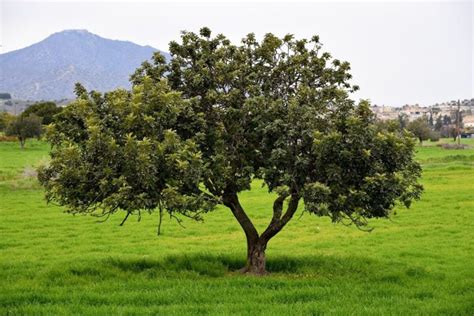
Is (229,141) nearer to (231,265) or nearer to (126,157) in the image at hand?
(126,157)

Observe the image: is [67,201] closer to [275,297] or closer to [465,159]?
[275,297]

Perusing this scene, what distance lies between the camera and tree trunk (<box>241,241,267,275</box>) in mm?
19500

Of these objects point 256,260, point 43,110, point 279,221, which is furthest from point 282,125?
point 43,110

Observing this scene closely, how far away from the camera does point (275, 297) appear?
15805 mm

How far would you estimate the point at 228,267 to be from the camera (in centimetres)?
2055

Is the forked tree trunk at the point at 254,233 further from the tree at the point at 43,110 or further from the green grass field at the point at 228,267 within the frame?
the tree at the point at 43,110

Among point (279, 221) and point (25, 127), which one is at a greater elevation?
point (25, 127)

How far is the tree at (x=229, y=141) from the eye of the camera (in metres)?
15.6

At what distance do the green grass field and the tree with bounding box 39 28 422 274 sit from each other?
2.32 meters

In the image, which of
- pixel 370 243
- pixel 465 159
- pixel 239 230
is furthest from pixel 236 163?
pixel 465 159

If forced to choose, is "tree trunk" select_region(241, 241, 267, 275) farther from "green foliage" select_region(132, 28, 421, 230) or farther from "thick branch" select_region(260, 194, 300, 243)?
"green foliage" select_region(132, 28, 421, 230)

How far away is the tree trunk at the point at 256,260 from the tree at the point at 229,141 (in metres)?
0.04

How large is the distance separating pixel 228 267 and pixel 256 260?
1404 mm

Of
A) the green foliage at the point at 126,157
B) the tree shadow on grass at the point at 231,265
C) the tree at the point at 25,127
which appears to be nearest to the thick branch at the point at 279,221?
the tree shadow on grass at the point at 231,265
